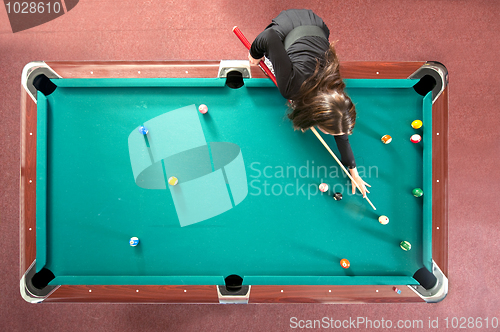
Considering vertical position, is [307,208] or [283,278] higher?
[307,208]

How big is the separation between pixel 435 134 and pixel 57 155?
2287 mm

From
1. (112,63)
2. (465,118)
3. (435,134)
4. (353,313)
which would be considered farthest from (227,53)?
(353,313)

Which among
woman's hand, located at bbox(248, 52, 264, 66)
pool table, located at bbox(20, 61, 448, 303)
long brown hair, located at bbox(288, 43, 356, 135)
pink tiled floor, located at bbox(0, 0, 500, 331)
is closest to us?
long brown hair, located at bbox(288, 43, 356, 135)

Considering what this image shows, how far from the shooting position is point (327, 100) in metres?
1.24

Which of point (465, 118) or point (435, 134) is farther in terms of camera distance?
point (465, 118)

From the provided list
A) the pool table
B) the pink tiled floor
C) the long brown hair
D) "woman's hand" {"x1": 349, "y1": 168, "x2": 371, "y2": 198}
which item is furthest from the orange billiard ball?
the pink tiled floor

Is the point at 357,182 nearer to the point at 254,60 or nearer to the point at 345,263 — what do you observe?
the point at 345,263

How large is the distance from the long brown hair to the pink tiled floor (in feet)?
3.76

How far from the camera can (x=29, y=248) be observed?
1.54m

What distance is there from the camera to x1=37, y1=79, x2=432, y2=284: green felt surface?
150 cm

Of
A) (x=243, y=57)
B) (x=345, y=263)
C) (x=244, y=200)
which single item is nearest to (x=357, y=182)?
(x=345, y=263)

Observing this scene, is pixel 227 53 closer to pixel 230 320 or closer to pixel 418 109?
pixel 418 109

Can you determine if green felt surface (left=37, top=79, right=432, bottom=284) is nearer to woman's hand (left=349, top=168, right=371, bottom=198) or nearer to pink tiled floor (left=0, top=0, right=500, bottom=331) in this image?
woman's hand (left=349, top=168, right=371, bottom=198)

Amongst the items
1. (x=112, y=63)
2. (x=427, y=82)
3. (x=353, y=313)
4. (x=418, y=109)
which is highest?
(x=112, y=63)
